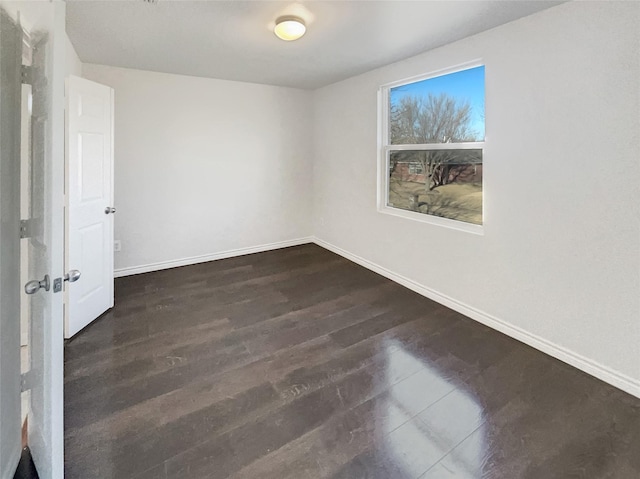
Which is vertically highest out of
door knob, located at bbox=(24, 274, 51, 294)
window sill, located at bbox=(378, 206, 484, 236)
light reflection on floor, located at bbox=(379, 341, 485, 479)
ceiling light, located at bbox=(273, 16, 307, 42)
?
ceiling light, located at bbox=(273, 16, 307, 42)

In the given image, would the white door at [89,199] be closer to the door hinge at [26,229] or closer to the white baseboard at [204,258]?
the white baseboard at [204,258]

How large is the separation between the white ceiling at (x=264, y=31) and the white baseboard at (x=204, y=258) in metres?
2.27

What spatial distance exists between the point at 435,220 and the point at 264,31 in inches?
91.1

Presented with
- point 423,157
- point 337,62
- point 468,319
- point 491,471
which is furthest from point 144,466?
point 337,62

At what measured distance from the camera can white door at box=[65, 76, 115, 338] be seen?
257 centimetres

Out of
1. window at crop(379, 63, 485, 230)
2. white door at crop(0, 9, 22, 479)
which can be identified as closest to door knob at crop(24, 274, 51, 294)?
white door at crop(0, 9, 22, 479)

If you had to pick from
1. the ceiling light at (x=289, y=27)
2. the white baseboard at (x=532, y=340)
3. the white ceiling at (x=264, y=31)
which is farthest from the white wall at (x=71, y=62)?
the white baseboard at (x=532, y=340)

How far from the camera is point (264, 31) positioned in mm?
2703

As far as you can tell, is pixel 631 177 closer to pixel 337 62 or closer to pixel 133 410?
pixel 337 62

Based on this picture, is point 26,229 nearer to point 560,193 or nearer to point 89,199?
point 89,199

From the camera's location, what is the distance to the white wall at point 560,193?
6.62ft

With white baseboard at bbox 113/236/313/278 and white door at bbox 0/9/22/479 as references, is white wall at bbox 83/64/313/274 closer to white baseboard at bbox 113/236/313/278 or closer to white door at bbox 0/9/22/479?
white baseboard at bbox 113/236/313/278

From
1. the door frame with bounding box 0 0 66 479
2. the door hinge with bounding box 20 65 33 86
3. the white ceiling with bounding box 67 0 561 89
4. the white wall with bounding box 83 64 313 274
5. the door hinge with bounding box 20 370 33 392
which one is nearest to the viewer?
the door frame with bounding box 0 0 66 479

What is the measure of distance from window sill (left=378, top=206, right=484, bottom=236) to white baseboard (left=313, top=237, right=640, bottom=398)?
0.66 meters
